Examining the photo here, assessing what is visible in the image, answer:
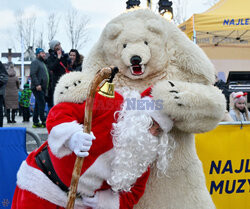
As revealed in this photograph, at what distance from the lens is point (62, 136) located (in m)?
1.80

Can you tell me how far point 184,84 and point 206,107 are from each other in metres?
0.19

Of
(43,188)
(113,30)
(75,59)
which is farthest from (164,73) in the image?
(75,59)

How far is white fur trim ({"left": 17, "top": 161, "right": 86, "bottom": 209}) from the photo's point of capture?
6.34ft

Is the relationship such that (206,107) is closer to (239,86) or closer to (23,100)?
(239,86)

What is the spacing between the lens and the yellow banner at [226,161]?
326 cm

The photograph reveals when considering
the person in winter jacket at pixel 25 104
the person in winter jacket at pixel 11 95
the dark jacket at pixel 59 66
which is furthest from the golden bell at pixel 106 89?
the person in winter jacket at pixel 25 104

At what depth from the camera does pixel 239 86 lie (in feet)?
29.4

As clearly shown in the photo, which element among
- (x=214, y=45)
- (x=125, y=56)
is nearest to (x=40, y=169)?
(x=125, y=56)

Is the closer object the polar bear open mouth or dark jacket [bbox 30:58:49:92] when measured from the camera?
the polar bear open mouth

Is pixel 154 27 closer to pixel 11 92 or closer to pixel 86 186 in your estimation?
pixel 86 186

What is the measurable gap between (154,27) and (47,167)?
44.1 inches

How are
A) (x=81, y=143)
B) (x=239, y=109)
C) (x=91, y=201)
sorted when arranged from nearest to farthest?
(x=81, y=143) → (x=91, y=201) → (x=239, y=109)

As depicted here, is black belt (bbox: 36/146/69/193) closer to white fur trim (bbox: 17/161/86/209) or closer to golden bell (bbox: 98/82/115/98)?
white fur trim (bbox: 17/161/86/209)

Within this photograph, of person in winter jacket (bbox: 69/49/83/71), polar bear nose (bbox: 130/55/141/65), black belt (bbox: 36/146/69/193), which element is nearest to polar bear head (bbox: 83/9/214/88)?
polar bear nose (bbox: 130/55/141/65)
